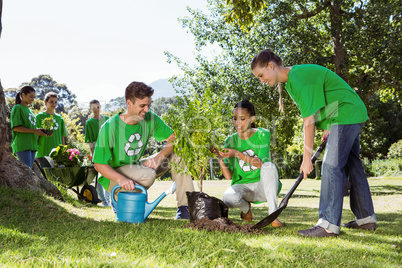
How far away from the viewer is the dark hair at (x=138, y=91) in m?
3.54

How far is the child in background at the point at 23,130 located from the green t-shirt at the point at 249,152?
3404 mm

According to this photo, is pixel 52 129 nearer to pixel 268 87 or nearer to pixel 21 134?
pixel 21 134

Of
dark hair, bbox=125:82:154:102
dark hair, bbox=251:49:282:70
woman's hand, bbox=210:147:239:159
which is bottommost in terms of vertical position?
woman's hand, bbox=210:147:239:159

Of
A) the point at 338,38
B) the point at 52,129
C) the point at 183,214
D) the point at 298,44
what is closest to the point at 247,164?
the point at 183,214

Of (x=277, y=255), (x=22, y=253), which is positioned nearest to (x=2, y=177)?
(x=22, y=253)

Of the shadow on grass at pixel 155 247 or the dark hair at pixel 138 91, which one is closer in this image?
the shadow on grass at pixel 155 247

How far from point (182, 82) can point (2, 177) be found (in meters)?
10.4

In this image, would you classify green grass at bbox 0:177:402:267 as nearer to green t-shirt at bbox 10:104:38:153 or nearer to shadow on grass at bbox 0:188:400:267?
shadow on grass at bbox 0:188:400:267

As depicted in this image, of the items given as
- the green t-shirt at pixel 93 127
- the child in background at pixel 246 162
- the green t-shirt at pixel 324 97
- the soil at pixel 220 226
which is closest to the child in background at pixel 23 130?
the green t-shirt at pixel 93 127

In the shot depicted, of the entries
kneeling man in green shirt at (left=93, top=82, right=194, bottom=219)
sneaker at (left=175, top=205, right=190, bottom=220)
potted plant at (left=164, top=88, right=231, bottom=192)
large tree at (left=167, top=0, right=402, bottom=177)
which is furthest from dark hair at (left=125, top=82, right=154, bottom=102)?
large tree at (left=167, top=0, right=402, bottom=177)

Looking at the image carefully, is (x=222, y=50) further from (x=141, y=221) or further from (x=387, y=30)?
(x=141, y=221)

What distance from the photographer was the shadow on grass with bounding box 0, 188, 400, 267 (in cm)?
217

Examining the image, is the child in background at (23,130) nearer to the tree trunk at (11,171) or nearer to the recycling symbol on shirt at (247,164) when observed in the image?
the tree trunk at (11,171)

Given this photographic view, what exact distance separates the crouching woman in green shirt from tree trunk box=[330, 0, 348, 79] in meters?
7.62
